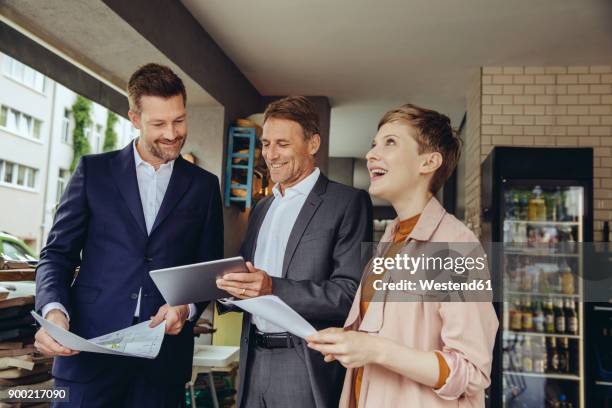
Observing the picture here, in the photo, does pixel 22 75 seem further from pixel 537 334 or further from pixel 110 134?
pixel 537 334

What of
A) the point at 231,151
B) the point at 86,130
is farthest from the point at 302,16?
the point at 86,130

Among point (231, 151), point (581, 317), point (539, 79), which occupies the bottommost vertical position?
point (581, 317)

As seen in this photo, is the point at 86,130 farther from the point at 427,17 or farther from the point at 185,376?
the point at 185,376

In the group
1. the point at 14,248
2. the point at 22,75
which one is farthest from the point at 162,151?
the point at 22,75

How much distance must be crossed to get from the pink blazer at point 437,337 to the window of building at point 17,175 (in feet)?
73.6

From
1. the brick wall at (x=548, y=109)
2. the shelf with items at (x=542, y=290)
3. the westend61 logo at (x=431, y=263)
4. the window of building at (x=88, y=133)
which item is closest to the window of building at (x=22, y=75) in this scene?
the window of building at (x=88, y=133)

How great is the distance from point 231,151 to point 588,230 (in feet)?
10.2

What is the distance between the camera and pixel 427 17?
408 centimetres

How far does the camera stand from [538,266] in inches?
184

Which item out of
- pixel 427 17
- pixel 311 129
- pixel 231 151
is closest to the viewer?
pixel 311 129

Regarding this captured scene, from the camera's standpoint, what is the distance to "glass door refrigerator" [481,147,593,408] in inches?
168

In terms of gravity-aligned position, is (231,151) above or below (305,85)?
below

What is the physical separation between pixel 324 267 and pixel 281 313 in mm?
558

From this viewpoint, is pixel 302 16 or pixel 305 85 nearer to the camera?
pixel 302 16
